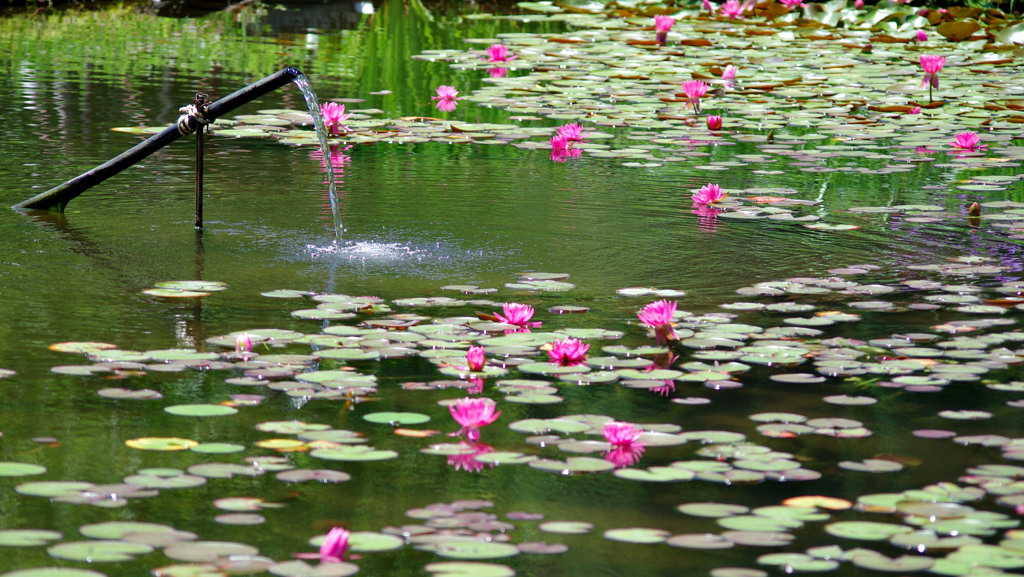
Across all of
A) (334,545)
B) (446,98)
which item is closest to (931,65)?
(446,98)

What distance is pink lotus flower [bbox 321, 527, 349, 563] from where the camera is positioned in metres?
2.06

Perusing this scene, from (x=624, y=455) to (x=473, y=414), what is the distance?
0.33 m

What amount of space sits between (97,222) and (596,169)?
235 cm

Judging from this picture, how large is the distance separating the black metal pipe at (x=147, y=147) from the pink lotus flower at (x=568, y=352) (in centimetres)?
159

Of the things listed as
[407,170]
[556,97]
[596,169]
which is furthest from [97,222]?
[556,97]

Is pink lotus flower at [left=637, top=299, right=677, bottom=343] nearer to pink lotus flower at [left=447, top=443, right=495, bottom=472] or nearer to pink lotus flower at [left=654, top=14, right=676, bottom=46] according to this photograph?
pink lotus flower at [left=447, top=443, right=495, bottom=472]

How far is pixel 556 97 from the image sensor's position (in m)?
7.89

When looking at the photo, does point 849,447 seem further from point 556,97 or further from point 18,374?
point 556,97

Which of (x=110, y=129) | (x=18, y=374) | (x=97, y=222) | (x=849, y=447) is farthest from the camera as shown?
(x=110, y=129)

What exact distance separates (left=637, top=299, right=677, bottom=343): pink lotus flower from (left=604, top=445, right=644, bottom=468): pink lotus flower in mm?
772

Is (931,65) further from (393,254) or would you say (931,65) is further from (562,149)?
(393,254)

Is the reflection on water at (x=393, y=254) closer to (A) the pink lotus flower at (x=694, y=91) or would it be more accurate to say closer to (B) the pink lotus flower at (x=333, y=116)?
(B) the pink lotus flower at (x=333, y=116)

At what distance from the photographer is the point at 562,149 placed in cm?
635

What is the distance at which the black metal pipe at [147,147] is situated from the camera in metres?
4.27
